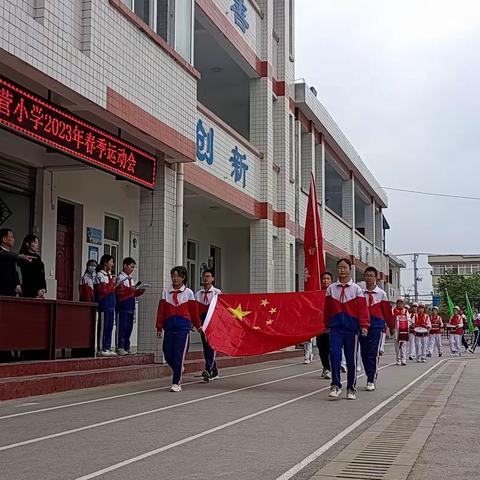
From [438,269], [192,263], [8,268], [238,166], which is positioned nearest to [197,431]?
[8,268]

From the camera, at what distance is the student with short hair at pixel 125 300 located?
1473 cm

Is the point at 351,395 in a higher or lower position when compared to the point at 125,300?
lower

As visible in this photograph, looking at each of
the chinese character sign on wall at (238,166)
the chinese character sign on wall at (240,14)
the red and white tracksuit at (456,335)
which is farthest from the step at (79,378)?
the red and white tracksuit at (456,335)

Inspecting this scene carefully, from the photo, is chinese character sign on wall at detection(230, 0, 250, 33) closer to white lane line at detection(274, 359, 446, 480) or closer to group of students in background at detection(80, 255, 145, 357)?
group of students in background at detection(80, 255, 145, 357)

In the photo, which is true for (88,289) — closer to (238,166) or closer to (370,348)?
(370,348)

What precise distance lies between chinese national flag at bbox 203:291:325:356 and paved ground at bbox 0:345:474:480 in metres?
0.75

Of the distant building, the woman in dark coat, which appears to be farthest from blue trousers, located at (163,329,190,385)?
the distant building

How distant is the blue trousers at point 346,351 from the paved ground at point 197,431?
38cm

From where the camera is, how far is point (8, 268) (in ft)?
39.6

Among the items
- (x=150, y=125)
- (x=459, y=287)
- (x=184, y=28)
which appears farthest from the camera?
(x=459, y=287)

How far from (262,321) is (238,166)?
25.6 feet

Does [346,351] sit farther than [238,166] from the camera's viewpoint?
No

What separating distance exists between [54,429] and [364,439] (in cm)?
323

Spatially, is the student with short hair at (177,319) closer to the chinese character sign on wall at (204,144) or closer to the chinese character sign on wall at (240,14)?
the chinese character sign on wall at (204,144)
